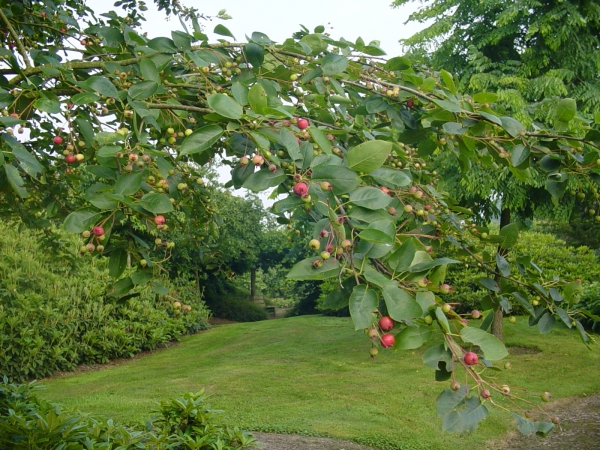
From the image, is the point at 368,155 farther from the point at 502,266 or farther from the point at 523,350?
the point at 523,350

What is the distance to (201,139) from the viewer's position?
133cm

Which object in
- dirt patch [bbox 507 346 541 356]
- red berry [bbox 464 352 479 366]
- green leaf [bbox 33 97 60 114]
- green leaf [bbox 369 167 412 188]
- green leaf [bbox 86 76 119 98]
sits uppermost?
green leaf [bbox 86 76 119 98]

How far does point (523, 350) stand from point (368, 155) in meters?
8.18

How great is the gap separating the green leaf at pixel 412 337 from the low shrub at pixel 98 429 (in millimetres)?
2454

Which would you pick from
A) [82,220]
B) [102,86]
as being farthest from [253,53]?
[82,220]

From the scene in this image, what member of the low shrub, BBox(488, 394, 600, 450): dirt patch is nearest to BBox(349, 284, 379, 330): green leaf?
the low shrub

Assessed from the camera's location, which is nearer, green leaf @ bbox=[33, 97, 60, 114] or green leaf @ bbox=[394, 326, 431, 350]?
green leaf @ bbox=[394, 326, 431, 350]

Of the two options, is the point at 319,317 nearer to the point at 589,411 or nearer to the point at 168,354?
the point at 168,354

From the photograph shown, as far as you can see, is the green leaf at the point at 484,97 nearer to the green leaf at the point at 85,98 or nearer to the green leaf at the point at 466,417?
the green leaf at the point at 466,417

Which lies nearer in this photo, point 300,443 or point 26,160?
point 26,160

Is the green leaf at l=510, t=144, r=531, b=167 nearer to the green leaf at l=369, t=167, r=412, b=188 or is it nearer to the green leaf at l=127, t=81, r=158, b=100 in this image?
the green leaf at l=369, t=167, r=412, b=188

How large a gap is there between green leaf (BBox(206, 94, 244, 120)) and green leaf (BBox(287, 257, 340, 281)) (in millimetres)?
385

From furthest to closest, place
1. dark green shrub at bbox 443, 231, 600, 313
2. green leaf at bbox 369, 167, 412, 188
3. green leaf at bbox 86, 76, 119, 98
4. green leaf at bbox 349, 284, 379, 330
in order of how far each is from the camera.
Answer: dark green shrub at bbox 443, 231, 600, 313
green leaf at bbox 86, 76, 119, 98
green leaf at bbox 369, 167, 412, 188
green leaf at bbox 349, 284, 379, 330

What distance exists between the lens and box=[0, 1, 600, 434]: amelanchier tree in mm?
1228
